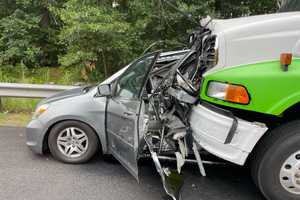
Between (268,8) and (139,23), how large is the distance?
389cm

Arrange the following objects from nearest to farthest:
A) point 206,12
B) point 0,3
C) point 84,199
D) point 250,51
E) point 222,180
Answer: point 250,51 < point 84,199 < point 222,180 < point 206,12 < point 0,3

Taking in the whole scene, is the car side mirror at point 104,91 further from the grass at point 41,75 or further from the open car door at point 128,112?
the grass at point 41,75

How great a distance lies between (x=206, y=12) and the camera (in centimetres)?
865

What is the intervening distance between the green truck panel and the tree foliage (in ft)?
15.7

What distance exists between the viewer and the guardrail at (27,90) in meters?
6.25

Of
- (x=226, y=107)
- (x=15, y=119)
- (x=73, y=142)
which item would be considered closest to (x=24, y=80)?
(x=15, y=119)

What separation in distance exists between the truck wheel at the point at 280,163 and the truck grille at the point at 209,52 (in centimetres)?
92

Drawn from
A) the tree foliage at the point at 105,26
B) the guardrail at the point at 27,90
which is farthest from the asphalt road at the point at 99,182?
the tree foliage at the point at 105,26

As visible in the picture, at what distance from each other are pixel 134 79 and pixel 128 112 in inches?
19.4

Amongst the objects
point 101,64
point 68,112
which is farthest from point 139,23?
point 68,112

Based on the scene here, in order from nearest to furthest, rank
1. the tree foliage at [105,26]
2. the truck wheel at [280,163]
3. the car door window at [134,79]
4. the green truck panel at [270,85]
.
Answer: the green truck panel at [270,85], the truck wheel at [280,163], the car door window at [134,79], the tree foliage at [105,26]

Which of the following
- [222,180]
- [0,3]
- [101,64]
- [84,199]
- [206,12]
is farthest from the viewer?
[0,3]

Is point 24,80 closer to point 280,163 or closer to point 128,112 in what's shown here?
point 128,112

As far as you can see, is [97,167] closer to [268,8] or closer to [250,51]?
[250,51]
